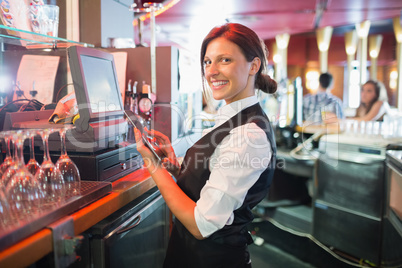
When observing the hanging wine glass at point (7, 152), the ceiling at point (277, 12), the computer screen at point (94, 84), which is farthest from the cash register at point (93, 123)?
the ceiling at point (277, 12)

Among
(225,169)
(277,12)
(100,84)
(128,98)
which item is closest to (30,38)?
(100,84)

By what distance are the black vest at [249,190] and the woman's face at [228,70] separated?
9cm

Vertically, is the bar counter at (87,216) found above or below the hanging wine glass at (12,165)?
below

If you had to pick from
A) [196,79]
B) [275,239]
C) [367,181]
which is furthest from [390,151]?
[196,79]

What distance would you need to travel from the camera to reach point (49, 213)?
3.33ft

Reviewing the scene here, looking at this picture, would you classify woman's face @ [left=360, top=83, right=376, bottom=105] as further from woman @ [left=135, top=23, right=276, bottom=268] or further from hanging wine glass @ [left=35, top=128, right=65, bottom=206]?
hanging wine glass @ [left=35, top=128, right=65, bottom=206]

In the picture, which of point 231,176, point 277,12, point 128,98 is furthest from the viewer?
point 277,12

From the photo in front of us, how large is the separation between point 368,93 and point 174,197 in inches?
163

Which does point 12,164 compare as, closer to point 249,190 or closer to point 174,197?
point 174,197

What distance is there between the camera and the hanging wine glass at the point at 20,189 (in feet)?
3.46

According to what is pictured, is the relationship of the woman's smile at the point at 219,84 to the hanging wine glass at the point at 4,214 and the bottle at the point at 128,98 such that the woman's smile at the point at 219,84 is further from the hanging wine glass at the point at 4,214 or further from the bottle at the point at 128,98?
the bottle at the point at 128,98

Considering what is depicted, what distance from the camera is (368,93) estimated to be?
4559mm

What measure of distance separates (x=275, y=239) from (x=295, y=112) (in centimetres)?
172

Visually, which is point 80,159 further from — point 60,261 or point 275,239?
point 275,239
